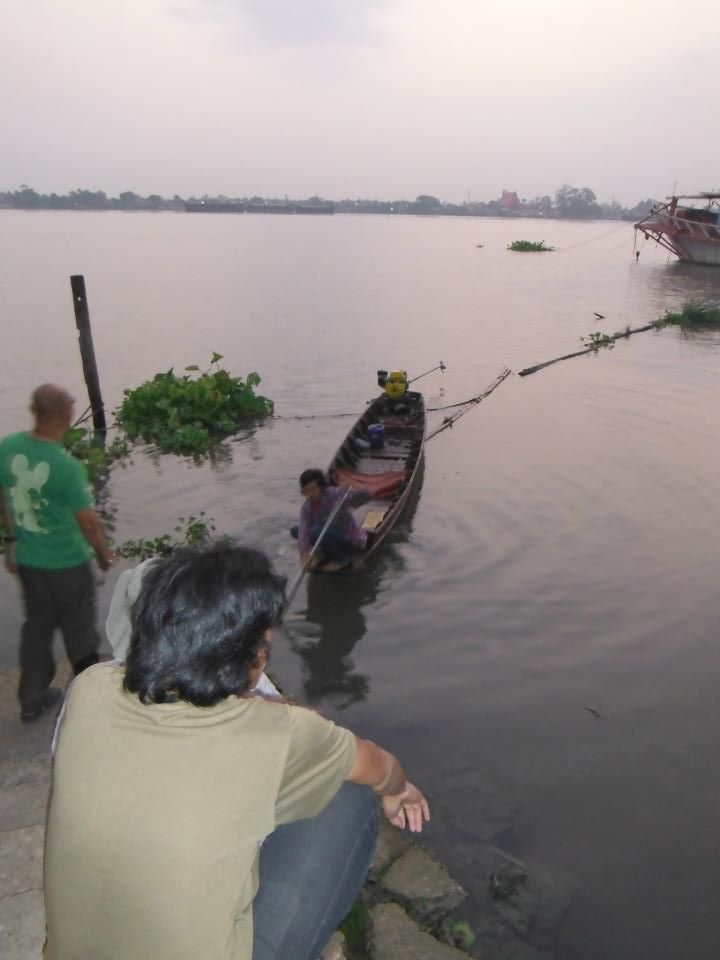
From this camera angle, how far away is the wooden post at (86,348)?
13414 mm

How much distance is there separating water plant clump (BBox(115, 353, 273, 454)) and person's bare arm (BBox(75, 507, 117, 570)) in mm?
9040

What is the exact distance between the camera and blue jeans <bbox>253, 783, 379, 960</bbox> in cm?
210

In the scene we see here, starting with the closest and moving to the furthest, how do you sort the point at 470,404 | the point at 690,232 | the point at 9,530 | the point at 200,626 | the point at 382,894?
the point at 200,626 < the point at 382,894 < the point at 9,530 < the point at 470,404 < the point at 690,232

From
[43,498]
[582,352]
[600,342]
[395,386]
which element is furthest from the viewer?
[600,342]

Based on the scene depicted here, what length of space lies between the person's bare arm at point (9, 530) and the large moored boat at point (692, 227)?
54.9m

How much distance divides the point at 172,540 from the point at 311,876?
24.2ft

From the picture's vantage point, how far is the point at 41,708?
4.52 metres

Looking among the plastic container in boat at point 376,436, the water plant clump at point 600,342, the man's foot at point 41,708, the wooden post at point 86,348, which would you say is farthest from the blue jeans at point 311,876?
the water plant clump at point 600,342

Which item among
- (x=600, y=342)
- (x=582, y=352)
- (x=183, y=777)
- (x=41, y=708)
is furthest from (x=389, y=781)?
(x=600, y=342)

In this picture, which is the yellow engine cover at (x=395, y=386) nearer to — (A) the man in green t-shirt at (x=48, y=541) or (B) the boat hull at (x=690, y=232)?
(A) the man in green t-shirt at (x=48, y=541)

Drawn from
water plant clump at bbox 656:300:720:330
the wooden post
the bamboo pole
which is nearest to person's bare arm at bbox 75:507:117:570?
the wooden post

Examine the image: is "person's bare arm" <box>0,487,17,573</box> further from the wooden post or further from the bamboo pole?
the bamboo pole

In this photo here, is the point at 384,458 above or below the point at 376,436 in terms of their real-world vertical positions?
below

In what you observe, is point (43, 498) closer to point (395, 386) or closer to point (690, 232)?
point (395, 386)
